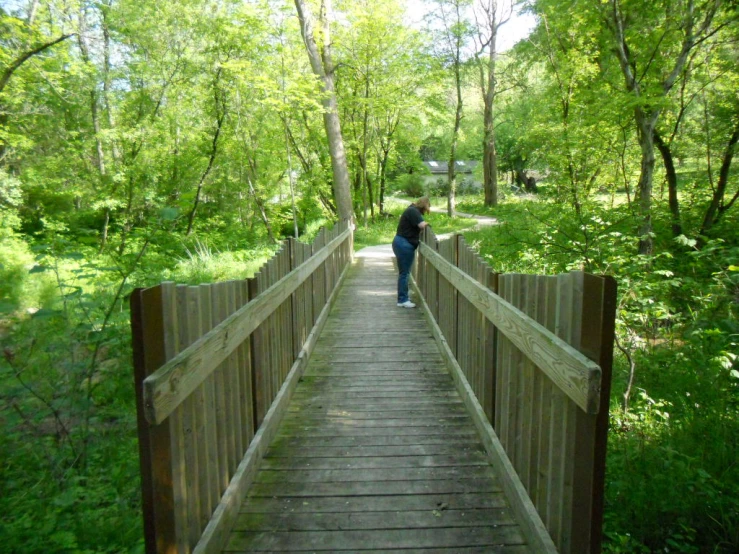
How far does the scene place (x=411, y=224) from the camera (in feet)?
25.9

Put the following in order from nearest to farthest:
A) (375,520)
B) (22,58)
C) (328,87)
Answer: (375,520) → (22,58) → (328,87)

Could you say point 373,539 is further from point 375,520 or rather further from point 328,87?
point 328,87

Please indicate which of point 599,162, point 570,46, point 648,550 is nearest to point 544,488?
point 648,550

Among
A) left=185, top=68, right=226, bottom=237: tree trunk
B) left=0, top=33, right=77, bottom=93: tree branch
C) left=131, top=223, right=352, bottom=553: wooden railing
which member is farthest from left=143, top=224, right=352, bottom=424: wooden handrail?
left=185, top=68, right=226, bottom=237: tree trunk

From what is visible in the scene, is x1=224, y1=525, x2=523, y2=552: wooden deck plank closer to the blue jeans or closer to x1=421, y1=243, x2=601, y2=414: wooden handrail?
x1=421, y1=243, x2=601, y2=414: wooden handrail

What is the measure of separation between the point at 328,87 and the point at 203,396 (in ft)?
49.7

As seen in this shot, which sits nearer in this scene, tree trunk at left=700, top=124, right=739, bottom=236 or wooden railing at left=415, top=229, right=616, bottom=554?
wooden railing at left=415, top=229, right=616, bottom=554

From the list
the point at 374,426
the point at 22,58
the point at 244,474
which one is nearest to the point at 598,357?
the point at 244,474

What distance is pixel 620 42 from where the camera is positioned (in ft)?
29.4

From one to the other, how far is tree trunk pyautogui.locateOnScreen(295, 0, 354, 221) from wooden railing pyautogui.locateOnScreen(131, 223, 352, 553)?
12.0 m

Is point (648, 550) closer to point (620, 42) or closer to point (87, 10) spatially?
point (620, 42)

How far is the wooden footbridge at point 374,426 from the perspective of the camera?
2.01 m

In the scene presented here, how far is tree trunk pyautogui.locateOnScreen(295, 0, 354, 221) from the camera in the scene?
51.8ft

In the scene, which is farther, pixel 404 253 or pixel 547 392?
pixel 404 253
